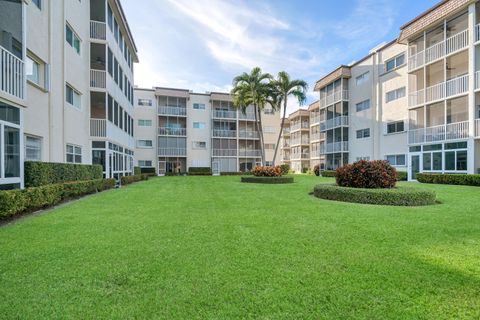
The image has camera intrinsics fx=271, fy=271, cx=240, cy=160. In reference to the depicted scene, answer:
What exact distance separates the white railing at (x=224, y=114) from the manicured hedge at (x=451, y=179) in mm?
27245

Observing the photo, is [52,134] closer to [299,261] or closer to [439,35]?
[299,261]

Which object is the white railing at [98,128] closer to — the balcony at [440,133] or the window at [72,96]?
the window at [72,96]

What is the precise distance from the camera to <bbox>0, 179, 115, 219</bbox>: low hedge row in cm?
675

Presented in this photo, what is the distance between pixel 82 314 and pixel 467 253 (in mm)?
5588

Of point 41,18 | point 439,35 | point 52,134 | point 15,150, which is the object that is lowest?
point 15,150

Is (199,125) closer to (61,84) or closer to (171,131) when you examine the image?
(171,131)

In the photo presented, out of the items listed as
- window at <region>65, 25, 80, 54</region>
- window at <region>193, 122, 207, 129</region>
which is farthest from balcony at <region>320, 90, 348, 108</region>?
window at <region>65, 25, 80, 54</region>

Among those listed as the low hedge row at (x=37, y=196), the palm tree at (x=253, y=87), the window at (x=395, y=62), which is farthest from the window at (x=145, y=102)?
the window at (x=395, y=62)

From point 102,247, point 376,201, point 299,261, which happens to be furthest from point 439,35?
point 102,247

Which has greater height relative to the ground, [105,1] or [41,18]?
[105,1]

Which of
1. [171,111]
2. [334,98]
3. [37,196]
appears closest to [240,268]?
[37,196]

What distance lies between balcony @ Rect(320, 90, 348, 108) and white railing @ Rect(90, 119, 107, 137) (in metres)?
26.1

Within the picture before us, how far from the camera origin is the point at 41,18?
11.2 meters

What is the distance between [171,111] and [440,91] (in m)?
31.4
